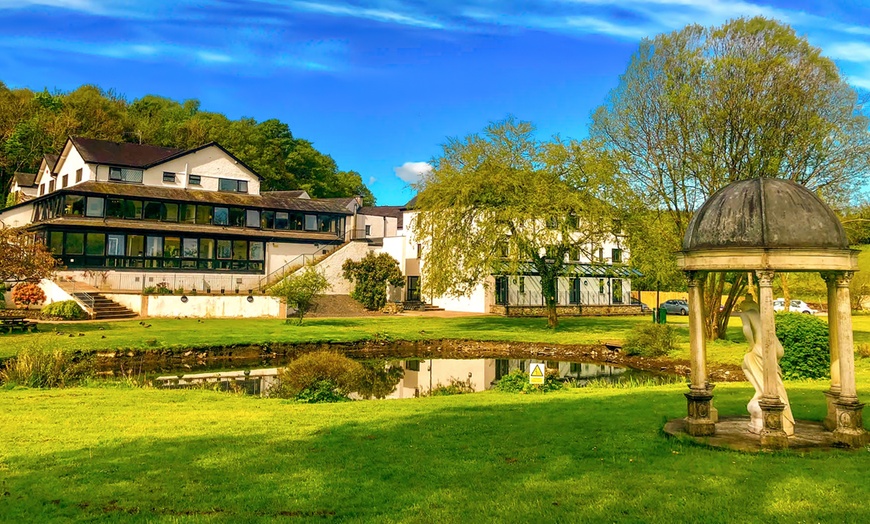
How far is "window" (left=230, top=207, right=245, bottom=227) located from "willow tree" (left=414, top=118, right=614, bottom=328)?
2357 cm

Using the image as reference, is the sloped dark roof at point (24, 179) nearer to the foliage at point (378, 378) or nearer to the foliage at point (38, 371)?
the foliage at point (38, 371)

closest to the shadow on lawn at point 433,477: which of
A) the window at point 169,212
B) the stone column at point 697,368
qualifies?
the stone column at point 697,368

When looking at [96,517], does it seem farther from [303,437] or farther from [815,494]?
[815,494]

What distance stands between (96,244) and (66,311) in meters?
11.3

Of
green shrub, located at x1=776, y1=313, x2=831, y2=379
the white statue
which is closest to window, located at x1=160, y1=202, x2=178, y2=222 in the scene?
green shrub, located at x1=776, y1=313, x2=831, y2=379

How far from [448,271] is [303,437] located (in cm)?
2291

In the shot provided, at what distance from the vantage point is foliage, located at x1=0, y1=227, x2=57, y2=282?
25594mm

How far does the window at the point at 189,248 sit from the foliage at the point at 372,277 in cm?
1170

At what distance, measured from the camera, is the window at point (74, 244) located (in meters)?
43.7

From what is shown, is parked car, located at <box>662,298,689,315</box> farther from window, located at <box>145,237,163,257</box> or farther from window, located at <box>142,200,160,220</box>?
window, located at <box>142,200,160,220</box>

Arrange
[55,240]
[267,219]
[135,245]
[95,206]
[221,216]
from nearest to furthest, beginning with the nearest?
[55,240]
[95,206]
[135,245]
[221,216]
[267,219]

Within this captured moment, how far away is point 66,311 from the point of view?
34594 millimetres

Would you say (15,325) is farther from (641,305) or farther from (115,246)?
(641,305)

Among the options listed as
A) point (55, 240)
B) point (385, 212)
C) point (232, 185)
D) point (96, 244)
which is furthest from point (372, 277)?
point (385, 212)
